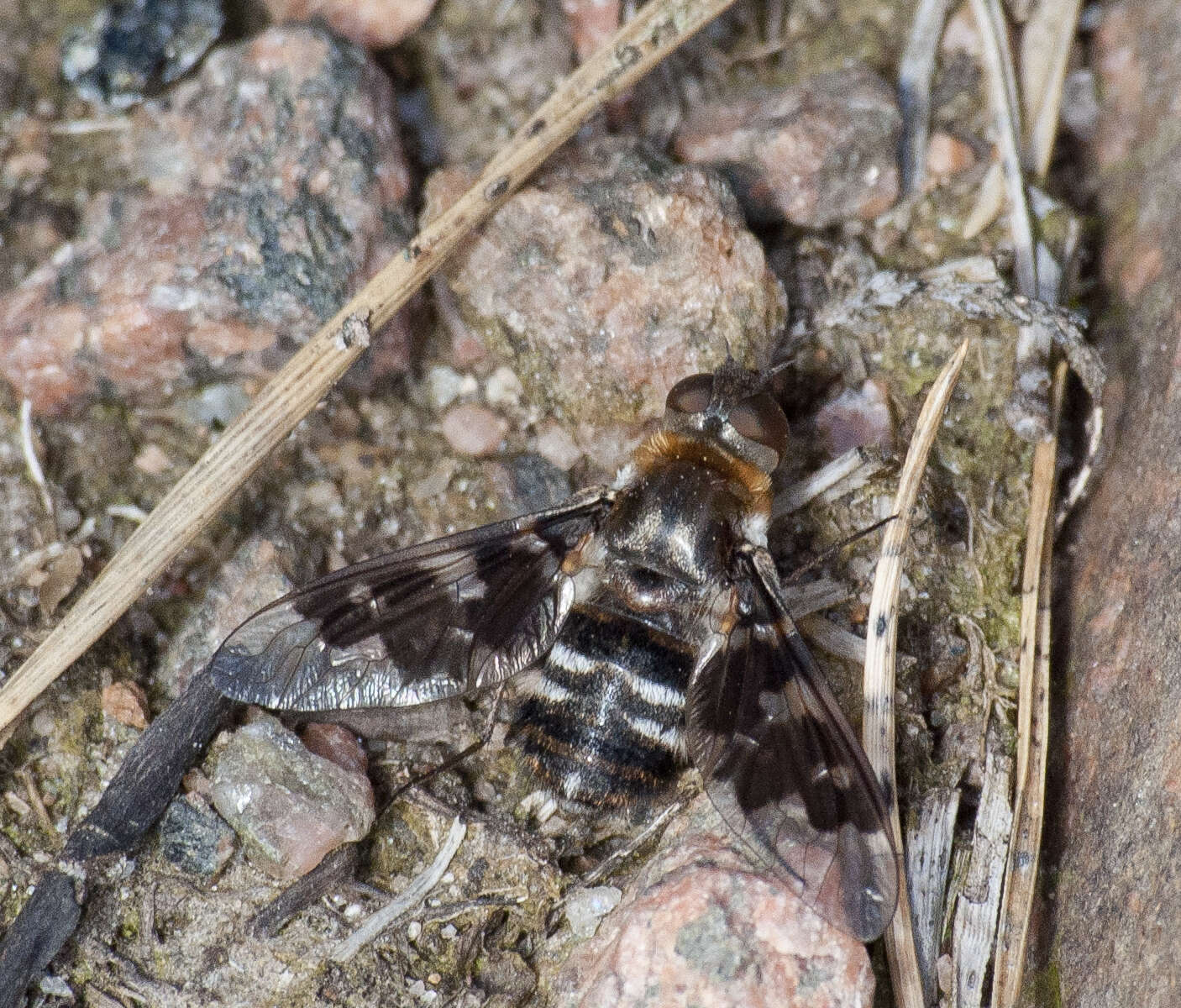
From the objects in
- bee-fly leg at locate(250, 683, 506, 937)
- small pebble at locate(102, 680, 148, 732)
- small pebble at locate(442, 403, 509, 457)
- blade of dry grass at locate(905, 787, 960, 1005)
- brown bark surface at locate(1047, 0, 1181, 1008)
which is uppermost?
small pebble at locate(102, 680, 148, 732)

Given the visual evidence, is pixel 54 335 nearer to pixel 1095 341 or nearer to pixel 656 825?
pixel 656 825

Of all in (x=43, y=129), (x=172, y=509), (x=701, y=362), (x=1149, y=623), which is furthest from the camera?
(x=43, y=129)

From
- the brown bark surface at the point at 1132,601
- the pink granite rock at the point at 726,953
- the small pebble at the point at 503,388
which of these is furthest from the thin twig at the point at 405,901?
the brown bark surface at the point at 1132,601

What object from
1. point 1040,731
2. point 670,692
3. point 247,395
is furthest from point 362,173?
point 1040,731

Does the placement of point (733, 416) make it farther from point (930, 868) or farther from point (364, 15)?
point (364, 15)

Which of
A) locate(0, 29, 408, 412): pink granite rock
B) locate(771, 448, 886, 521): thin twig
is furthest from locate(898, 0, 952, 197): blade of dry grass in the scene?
locate(0, 29, 408, 412): pink granite rock

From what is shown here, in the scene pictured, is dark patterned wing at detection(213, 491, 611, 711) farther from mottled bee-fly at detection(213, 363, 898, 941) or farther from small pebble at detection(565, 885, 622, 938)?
small pebble at detection(565, 885, 622, 938)

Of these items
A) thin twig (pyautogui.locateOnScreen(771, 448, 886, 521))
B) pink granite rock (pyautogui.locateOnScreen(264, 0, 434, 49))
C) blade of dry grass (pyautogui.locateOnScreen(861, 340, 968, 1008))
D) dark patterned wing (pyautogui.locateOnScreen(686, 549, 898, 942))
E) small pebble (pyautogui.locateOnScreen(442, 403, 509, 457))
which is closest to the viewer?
dark patterned wing (pyautogui.locateOnScreen(686, 549, 898, 942))
